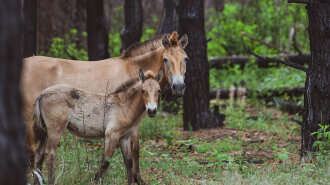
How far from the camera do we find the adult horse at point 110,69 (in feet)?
23.0

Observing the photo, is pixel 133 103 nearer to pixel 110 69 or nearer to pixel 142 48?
pixel 110 69

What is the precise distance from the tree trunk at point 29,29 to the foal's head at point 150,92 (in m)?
4.33

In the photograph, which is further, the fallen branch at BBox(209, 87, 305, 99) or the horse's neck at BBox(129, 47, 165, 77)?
the fallen branch at BBox(209, 87, 305, 99)

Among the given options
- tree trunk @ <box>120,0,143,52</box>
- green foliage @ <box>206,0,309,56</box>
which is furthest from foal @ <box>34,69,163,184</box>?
green foliage @ <box>206,0,309,56</box>

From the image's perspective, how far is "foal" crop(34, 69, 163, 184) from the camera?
5438mm

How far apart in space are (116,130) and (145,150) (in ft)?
7.46

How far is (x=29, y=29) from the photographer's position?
948cm

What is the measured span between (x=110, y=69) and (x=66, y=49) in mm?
7155

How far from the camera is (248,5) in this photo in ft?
64.0

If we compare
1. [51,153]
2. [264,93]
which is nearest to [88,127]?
[51,153]

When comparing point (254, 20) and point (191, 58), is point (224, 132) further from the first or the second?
point (254, 20)

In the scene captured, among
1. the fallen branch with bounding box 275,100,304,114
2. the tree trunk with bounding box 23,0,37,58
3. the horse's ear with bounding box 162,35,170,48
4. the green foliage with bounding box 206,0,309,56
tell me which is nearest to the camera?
the horse's ear with bounding box 162,35,170,48

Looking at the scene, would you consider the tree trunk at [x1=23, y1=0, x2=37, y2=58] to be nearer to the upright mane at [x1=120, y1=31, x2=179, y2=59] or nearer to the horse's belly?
the upright mane at [x1=120, y1=31, x2=179, y2=59]

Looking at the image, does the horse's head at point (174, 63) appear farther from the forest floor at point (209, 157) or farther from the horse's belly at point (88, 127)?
the horse's belly at point (88, 127)
